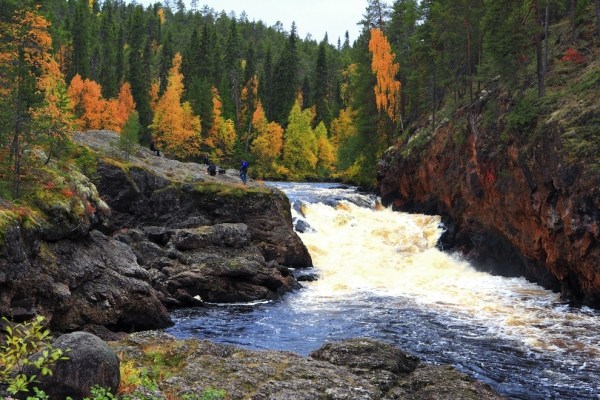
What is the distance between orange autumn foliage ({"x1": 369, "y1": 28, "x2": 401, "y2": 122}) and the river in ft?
73.9

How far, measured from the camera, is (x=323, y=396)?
10.9 metres

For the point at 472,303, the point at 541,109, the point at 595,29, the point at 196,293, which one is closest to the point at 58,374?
the point at 196,293

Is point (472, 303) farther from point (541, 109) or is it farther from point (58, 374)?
point (58, 374)

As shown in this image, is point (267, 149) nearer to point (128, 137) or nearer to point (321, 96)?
point (321, 96)

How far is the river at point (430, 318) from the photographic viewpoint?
1616 centimetres

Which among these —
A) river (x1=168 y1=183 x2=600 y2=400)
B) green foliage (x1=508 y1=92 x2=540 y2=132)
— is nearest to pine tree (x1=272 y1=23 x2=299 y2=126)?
river (x1=168 y1=183 x2=600 y2=400)

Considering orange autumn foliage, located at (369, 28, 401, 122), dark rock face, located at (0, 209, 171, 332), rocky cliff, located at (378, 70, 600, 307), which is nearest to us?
dark rock face, located at (0, 209, 171, 332)

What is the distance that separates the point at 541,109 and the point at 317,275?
1529 centimetres

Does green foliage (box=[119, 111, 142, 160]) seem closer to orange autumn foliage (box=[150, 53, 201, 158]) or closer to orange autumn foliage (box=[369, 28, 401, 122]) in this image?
orange autumn foliage (box=[369, 28, 401, 122])

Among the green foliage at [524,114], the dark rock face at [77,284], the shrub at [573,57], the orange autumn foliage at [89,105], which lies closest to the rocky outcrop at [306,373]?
the dark rock face at [77,284]

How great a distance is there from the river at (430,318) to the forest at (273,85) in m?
10.9

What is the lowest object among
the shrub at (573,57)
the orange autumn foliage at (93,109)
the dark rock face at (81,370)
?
the dark rock face at (81,370)

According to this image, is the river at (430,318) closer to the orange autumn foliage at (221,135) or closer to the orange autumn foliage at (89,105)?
the orange autumn foliage at (89,105)

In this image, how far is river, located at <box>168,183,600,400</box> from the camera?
53.0 ft
